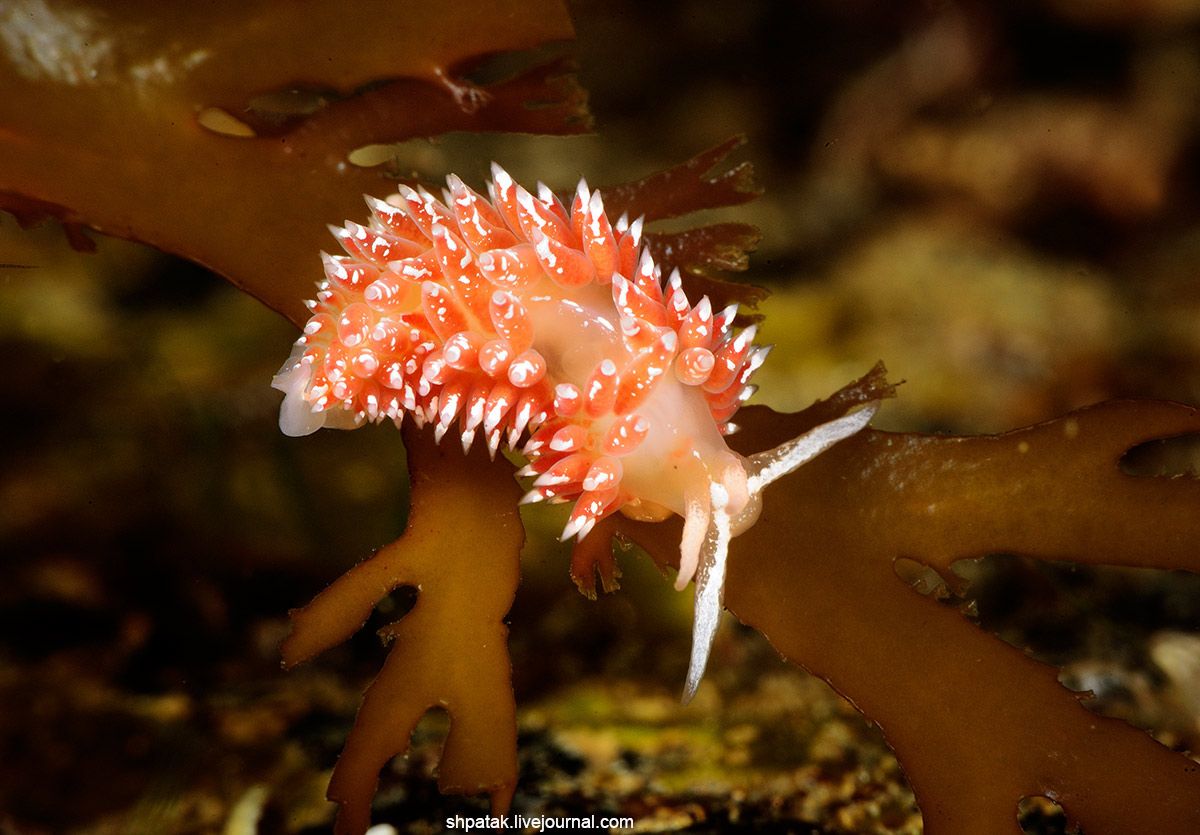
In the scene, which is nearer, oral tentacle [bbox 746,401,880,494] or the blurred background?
oral tentacle [bbox 746,401,880,494]

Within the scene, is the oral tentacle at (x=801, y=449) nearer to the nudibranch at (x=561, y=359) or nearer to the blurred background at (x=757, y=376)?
the nudibranch at (x=561, y=359)

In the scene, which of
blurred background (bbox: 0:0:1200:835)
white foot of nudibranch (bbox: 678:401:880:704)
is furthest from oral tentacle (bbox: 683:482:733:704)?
blurred background (bbox: 0:0:1200:835)

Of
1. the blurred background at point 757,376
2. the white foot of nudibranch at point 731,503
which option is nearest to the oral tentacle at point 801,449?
the white foot of nudibranch at point 731,503

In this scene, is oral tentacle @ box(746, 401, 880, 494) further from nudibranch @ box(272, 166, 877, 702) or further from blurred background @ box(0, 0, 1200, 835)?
blurred background @ box(0, 0, 1200, 835)

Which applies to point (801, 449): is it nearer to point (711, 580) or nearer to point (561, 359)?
point (711, 580)

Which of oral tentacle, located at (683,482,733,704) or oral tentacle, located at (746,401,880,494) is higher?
oral tentacle, located at (746,401,880,494)

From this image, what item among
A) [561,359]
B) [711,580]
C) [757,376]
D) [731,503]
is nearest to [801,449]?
[731,503]

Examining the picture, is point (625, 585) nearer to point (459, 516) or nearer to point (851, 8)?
point (459, 516)
